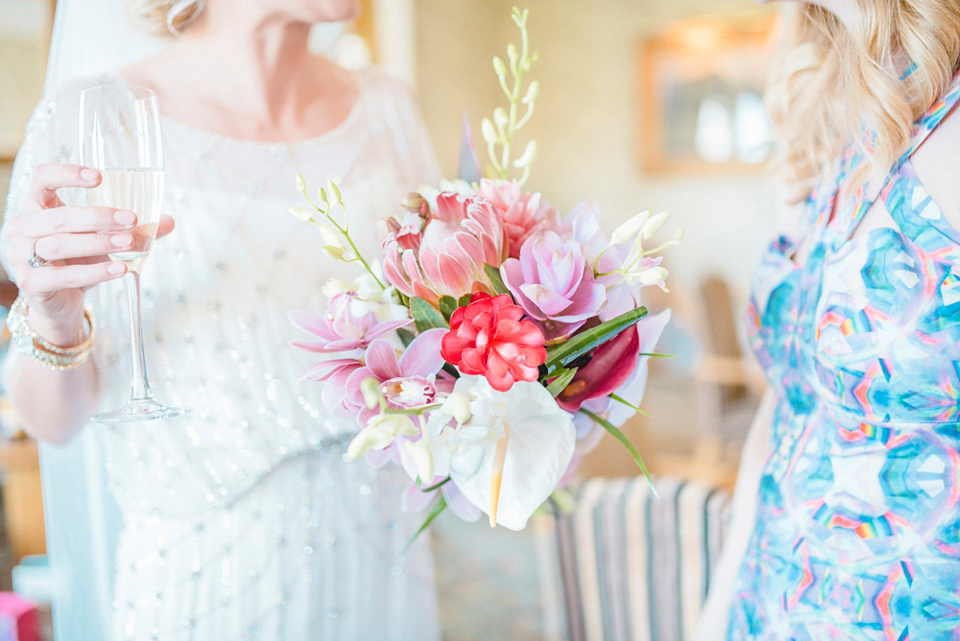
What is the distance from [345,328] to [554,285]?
0.20 meters

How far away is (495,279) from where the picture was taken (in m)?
0.74

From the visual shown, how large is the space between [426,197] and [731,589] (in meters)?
0.76

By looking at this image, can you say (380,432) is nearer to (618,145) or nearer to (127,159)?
(127,159)

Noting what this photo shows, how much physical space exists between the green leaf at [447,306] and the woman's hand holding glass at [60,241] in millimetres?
270

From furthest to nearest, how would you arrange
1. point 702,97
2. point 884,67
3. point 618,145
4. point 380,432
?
point 618,145
point 702,97
point 884,67
point 380,432

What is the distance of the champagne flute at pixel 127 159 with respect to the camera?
2.19 ft

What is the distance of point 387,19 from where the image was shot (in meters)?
3.89

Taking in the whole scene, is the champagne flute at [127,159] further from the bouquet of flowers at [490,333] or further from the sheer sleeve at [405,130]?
the sheer sleeve at [405,130]

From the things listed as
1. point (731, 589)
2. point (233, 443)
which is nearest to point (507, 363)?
point (233, 443)

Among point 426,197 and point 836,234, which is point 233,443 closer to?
point 426,197

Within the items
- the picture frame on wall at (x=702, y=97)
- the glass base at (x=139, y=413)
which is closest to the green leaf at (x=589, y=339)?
the glass base at (x=139, y=413)

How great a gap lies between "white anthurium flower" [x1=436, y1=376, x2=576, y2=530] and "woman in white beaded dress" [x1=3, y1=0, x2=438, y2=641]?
0.35 metres

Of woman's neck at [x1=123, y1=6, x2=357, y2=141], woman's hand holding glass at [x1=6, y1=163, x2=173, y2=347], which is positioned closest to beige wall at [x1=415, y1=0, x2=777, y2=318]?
woman's neck at [x1=123, y1=6, x2=357, y2=141]

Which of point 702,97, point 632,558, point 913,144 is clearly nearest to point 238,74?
point 913,144
